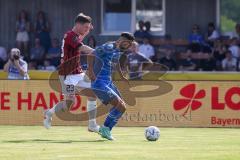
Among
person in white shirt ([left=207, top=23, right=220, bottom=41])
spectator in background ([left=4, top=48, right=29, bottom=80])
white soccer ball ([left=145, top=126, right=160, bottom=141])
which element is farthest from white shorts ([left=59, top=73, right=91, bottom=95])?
person in white shirt ([left=207, top=23, right=220, bottom=41])

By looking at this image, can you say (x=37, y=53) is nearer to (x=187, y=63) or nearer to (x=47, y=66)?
(x=47, y=66)

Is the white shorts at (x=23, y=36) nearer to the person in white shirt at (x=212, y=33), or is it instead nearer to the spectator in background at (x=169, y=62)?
the spectator in background at (x=169, y=62)

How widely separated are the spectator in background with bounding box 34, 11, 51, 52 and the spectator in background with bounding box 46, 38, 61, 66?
24 cm

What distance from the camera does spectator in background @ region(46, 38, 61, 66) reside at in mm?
28688

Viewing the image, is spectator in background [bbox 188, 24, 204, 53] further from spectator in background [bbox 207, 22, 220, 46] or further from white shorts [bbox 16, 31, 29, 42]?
white shorts [bbox 16, 31, 29, 42]

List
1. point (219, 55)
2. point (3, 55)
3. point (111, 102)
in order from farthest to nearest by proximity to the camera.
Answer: point (3, 55) < point (219, 55) < point (111, 102)

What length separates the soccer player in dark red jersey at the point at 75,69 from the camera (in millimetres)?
17484

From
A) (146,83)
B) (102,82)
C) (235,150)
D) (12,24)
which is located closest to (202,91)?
(146,83)

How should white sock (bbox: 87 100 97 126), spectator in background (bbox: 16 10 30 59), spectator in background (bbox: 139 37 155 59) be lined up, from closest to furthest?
white sock (bbox: 87 100 97 126)
spectator in background (bbox: 139 37 155 59)
spectator in background (bbox: 16 10 30 59)

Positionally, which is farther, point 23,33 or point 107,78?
point 23,33

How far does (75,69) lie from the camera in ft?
59.1

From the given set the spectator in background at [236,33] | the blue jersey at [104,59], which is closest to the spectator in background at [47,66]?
the spectator in background at [236,33]

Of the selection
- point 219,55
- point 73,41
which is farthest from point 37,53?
point 73,41

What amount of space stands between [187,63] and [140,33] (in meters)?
1.81
